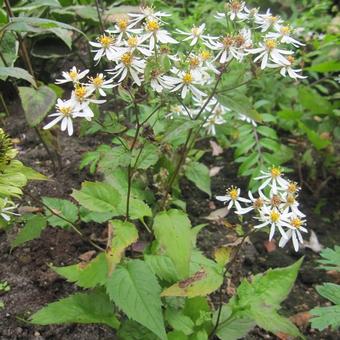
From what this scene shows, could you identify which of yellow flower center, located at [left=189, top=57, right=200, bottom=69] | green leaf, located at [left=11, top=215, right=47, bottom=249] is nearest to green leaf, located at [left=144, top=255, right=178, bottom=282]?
green leaf, located at [left=11, top=215, right=47, bottom=249]

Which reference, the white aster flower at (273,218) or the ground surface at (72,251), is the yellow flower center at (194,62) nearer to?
the white aster flower at (273,218)

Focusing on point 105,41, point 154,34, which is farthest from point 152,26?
point 105,41

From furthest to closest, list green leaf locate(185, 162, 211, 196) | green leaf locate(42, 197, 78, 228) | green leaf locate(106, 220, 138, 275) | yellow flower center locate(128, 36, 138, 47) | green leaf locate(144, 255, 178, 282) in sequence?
green leaf locate(185, 162, 211, 196) → green leaf locate(42, 197, 78, 228) → green leaf locate(144, 255, 178, 282) → yellow flower center locate(128, 36, 138, 47) → green leaf locate(106, 220, 138, 275)

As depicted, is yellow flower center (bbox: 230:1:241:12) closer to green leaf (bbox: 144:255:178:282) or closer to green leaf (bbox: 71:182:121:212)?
green leaf (bbox: 71:182:121:212)

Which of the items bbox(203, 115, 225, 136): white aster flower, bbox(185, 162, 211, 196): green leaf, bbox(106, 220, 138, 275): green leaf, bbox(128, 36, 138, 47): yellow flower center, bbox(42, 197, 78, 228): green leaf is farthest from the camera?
bbox(203, 115, 225, 136): white aster flower

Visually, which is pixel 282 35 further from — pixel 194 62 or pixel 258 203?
pixel 258 203

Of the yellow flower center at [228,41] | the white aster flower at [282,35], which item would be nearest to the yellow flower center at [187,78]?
the yellow flower center at [228,41]

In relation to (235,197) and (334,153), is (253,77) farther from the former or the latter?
(334,153)
